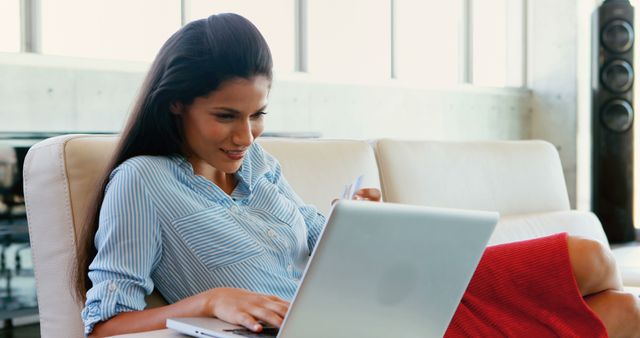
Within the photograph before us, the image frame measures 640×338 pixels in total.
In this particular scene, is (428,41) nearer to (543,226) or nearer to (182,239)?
(543,226)

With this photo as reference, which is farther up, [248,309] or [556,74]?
[556,74]

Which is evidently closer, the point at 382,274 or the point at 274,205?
the point at 382,274

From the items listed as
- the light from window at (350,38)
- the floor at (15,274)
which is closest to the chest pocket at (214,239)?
the floor at (15,274)

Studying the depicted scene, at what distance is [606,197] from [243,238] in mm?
4190

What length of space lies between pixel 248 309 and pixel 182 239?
0.37m

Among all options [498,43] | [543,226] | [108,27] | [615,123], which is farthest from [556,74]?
[543,226]

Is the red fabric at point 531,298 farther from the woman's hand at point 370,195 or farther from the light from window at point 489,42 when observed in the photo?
the light from window at point 489,42

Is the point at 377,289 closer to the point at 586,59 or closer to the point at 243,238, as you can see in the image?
the point at 243,238

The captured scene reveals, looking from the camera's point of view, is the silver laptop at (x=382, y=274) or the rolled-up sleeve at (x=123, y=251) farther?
the rolled-up sleeve at (x=123, y=251)

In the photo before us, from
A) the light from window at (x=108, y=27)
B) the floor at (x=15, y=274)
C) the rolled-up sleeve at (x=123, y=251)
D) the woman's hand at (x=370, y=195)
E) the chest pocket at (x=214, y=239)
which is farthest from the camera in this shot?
the light from window at (x=108, y=27)

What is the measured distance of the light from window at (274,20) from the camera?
4.71m

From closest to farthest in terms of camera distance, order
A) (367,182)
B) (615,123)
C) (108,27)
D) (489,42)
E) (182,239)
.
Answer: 1. (182,239)
2. (367,182)
3. (108,27)
4. (615,123)
5. (489,42)

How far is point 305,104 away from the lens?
198 inches

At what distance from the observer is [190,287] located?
4.63 ft
